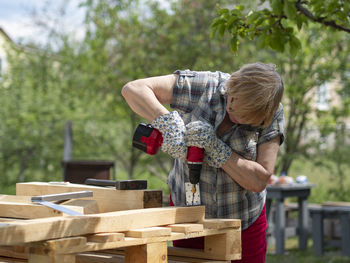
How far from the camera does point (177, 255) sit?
7.33 feet

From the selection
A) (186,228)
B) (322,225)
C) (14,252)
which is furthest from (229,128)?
(322,225)

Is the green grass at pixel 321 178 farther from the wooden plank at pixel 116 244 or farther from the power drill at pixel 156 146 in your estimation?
the wooden plank at pixel 116 244

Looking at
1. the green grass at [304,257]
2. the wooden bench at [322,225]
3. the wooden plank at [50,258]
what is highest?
the wooden plank at [50,258]

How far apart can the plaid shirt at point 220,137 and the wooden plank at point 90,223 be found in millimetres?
347

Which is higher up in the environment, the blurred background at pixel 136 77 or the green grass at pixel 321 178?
the blurred background at pixel 136 77

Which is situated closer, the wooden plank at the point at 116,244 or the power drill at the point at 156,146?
the wooden plank at the point at 116,244

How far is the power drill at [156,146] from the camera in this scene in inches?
86.1

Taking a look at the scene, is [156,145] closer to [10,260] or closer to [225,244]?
[225,244]

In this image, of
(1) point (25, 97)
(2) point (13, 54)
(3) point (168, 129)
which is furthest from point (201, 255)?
(2) point (13, 54)

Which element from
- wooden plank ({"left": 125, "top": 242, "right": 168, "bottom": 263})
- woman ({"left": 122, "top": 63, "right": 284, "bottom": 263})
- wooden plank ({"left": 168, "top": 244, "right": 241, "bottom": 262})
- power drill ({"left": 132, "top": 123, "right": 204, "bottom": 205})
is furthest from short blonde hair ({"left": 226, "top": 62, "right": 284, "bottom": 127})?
wooden plank ({"left": 125, "top": 242, "right": 168, "bottom": 263})

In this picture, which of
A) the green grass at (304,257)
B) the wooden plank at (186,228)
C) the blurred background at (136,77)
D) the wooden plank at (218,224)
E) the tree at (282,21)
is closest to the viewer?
the wooden plank at (186,228)

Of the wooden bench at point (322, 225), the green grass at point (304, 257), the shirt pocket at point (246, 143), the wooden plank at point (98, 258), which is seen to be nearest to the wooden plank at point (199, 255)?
the wooden plank at point (98, 258)

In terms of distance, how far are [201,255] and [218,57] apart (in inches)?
330

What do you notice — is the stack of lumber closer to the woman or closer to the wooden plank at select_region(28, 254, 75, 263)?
the wooden plank at select_region(28, 254, 75, 263)
